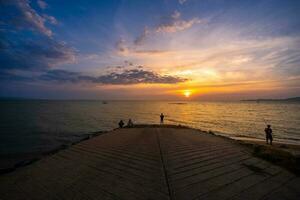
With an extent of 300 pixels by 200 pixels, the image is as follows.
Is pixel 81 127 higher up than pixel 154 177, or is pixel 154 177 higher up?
pixel 154 177

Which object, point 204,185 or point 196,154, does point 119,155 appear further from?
point 204,185

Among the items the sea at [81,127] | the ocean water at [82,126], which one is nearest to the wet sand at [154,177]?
A: the sea at [81,127]

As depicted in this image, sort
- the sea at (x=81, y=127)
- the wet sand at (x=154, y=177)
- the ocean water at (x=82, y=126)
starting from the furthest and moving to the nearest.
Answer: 1. the ocean water at (x=82, y=126)
2. the sea at (x=81, y=127)
3. the wet sand at (x=154, y=177)

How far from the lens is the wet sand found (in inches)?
307

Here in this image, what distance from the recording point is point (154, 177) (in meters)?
8.84

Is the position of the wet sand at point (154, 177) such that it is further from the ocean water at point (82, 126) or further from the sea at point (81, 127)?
the ocean water at point (82, 126)

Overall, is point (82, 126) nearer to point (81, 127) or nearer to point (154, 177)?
point (81, 127)

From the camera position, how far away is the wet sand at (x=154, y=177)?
25.6 ft

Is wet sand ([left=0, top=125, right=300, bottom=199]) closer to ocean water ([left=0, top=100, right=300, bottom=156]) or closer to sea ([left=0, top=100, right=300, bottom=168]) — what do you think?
sea ([left=0, top=100, right=300, bottom=168])

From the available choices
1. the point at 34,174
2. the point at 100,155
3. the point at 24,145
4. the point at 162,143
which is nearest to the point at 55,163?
the point at 34,174

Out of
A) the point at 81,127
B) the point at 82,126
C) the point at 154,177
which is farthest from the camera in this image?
the point at 82,126

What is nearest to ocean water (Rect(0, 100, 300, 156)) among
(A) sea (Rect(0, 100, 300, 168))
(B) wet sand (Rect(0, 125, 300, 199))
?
(A) sea (Rect(0, 100, 300, 168))

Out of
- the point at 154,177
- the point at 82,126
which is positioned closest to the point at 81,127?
the point at 82,126

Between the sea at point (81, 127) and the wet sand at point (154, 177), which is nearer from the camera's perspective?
the wet sand at point (154, 177)
